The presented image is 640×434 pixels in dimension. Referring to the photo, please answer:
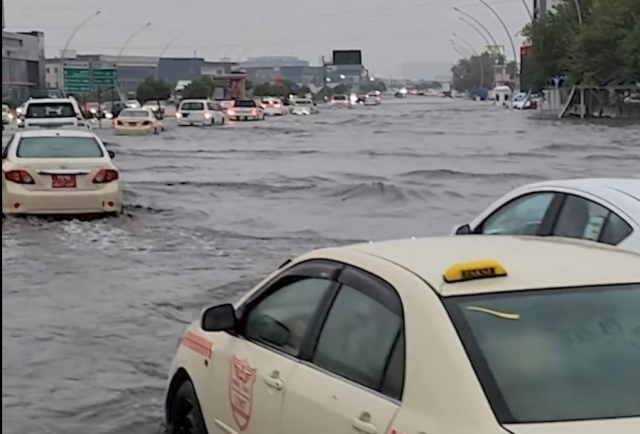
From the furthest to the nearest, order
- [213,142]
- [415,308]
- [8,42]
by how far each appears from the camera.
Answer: [8,42] < [213,142] < [415,308]

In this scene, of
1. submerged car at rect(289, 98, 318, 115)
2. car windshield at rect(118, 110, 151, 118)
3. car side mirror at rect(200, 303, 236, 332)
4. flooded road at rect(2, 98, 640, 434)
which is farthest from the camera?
submerged car at rect(289, 98, 318, 115)

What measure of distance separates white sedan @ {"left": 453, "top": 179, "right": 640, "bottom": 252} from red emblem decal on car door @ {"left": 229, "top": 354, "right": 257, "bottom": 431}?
2755 mm

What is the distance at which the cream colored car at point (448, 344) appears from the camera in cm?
409

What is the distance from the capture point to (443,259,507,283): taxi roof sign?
4.53 metres

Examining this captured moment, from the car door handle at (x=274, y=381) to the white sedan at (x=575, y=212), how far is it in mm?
2894

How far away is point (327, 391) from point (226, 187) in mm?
22304

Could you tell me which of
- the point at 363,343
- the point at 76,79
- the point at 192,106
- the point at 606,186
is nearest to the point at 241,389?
the point at 363,343

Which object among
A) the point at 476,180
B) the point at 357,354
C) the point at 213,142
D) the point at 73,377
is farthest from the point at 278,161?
the point at 357,354

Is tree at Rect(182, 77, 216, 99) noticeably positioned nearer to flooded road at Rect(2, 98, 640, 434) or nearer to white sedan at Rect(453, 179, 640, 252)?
flooded road at Rect(2, 98, 640, 434)

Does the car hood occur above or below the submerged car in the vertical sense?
above

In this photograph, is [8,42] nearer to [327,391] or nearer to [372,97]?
[372,97]

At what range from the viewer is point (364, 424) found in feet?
14.5

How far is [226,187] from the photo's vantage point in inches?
1063

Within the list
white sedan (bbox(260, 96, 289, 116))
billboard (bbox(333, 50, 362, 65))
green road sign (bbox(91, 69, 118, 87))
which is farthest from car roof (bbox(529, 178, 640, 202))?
billboard (bbox(333, 50, 362, 65))
